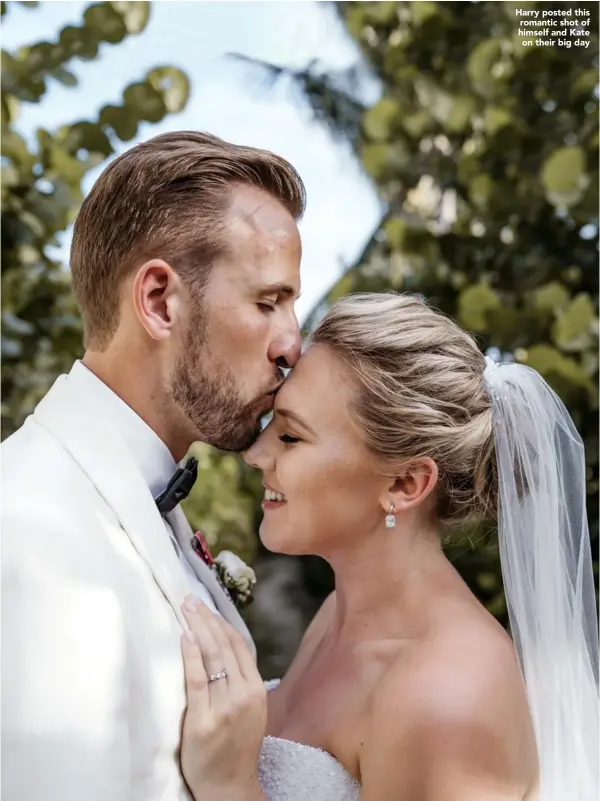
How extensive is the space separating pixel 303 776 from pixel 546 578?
82 centimetres

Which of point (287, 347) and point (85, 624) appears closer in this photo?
point (85, 624)

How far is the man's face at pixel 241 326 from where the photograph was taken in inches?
88.0

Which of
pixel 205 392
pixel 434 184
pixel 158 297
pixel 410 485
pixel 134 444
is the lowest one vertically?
pixel 410 485

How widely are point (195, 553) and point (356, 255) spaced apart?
1605mm

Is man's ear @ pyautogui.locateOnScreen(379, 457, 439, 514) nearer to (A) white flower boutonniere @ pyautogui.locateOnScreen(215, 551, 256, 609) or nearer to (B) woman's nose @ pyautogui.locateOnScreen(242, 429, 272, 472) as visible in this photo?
(B) woman's nose @ pyautogui.locateOnScreen(242, 429, 272, 472)

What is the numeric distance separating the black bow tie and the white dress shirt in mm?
29

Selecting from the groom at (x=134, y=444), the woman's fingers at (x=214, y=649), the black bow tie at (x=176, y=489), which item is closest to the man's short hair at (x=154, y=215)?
the groom at (x=134, y=444)

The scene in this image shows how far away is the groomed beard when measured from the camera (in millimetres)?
2232

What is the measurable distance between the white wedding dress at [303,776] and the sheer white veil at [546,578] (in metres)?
0.53

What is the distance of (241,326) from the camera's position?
2.25m

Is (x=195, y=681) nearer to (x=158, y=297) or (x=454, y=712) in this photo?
(x=454, y=712)

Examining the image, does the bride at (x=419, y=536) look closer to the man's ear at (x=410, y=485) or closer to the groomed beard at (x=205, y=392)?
the man's ear at (x=410, y=485)

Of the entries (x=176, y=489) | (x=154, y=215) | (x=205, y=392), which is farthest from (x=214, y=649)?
(x=154, y=215)

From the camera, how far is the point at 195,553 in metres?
2.46
